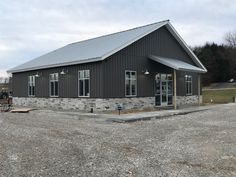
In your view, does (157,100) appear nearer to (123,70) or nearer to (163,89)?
(163,89)

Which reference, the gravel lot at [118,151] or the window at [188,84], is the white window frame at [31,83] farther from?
the gravel lot at [118,151]

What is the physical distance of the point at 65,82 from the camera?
21.9 meters

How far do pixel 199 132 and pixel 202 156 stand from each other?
383cm

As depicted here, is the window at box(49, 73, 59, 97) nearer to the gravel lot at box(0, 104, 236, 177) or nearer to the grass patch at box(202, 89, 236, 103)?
the gravel lot at box(0, 104, 236, 177)

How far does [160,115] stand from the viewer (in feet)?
55.2

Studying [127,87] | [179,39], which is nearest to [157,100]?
[127,87]

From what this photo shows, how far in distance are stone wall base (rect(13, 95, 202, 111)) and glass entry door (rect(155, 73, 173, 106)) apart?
0.75 meters

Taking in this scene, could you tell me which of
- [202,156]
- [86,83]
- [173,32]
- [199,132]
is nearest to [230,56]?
[173,32]

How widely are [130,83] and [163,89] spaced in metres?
3.33

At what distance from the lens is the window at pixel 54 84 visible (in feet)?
75.5

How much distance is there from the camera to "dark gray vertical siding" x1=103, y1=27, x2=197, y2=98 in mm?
19438

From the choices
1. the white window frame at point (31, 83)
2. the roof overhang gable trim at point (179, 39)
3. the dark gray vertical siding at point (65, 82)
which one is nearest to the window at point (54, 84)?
the dark gray vertical siding at point (65, 82)

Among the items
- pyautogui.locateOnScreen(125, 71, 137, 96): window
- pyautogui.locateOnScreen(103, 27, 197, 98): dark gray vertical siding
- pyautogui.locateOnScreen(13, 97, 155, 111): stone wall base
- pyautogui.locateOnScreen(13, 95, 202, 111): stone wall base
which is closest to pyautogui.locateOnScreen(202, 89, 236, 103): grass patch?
pyautogui.locateOnScreen(13, 95, 202, 111): stone wall base

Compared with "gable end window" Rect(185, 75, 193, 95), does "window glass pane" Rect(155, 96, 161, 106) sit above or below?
below
